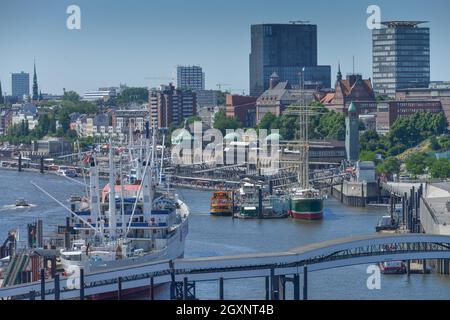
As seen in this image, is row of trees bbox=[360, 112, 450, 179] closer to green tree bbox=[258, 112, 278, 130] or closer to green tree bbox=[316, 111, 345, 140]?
green tree bbox=[316, 111, 345, 140]

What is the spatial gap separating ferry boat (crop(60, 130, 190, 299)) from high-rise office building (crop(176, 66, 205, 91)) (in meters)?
49.4

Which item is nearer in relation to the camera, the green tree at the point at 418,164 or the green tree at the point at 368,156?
the green tree at the point at 418,164

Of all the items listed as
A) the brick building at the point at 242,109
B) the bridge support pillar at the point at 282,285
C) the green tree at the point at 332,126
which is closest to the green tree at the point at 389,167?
the green tree at the point at 332,126

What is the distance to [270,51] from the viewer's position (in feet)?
192

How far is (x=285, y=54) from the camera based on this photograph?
59.0m

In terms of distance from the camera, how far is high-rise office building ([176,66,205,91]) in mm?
66250

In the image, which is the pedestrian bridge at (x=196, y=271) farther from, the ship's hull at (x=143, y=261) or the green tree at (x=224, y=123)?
the green tree at (x=224, y=123)

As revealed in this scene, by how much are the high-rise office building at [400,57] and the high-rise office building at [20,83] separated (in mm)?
28376

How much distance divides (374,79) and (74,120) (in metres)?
10.2

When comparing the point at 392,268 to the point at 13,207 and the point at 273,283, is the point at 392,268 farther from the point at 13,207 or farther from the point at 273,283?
the point at 13,207

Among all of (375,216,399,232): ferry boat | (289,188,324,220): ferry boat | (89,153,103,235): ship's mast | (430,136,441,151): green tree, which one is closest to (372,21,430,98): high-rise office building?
(430,136,441,151): green tree

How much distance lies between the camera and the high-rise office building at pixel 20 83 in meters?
77.1
